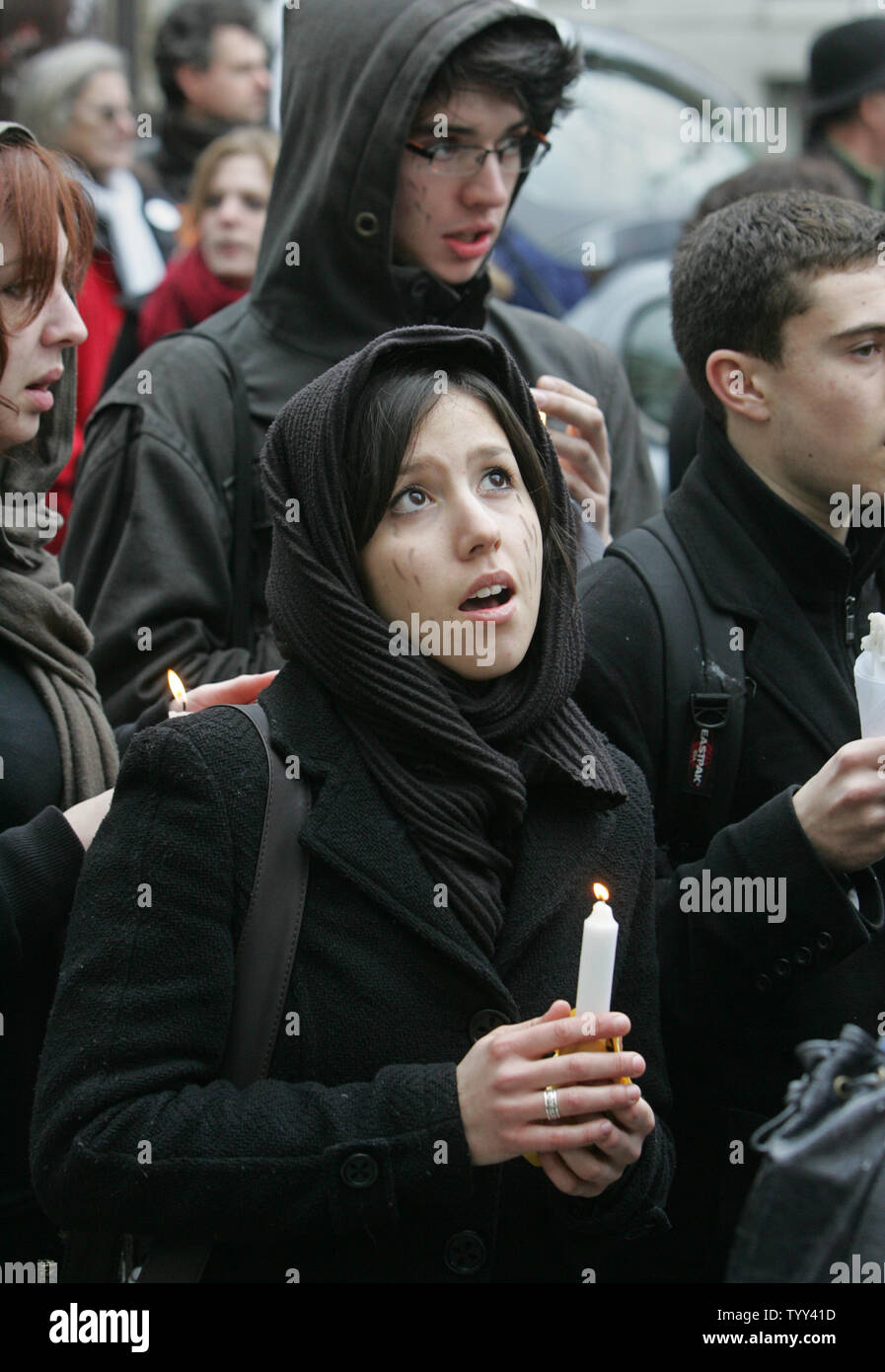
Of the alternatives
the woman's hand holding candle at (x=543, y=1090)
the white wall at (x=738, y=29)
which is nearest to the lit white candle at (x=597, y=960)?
the woman's hand holding candle at (x=543, y=1090)

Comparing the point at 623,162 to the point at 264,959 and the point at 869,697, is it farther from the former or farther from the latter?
the point at 264,959

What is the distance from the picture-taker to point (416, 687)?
2.32m

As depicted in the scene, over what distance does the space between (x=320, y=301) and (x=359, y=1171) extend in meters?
2.08

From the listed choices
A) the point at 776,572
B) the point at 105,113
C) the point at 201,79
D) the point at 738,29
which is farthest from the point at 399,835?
the point at 738,29

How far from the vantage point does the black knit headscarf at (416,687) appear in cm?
232

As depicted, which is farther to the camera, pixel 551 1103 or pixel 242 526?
pixel 242 526

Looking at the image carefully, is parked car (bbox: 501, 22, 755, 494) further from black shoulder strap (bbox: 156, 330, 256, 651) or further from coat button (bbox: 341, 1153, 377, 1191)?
coat button (bbox: 341, 1153, 377, 1191)

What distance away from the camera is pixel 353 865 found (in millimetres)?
2277

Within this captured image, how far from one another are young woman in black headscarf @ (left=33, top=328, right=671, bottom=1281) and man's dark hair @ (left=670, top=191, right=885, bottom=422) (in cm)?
73

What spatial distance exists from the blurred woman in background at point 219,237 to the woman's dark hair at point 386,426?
2.58 metres

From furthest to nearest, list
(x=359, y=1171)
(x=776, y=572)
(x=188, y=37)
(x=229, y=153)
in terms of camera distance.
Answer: (x=188, y=37)
(x=229, y=153)
(x=776, y=572)
(x=359, y=1171)

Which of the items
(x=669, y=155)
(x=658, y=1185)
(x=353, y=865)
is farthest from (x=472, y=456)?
(x=669, y=155)

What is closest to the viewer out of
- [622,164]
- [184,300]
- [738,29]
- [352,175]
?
[352,175]
